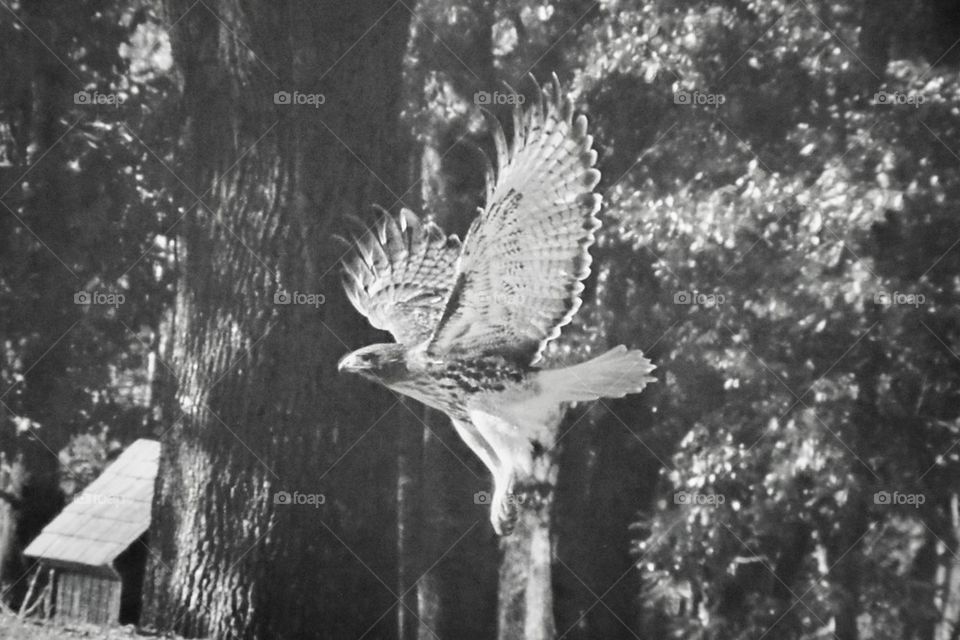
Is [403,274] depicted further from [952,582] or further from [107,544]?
[952,582]

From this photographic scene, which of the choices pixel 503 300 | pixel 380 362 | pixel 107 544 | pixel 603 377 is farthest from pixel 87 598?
pixel 603 377

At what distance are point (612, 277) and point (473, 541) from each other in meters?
0.77

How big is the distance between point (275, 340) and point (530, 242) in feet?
2.77

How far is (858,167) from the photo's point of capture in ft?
8.80

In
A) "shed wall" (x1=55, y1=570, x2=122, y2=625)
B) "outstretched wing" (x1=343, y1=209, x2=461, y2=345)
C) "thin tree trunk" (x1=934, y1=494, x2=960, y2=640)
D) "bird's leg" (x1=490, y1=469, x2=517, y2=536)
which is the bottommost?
"shed wall" (x1=55, y1=570, x2=122, y2=625)

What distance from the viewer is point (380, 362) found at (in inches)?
116

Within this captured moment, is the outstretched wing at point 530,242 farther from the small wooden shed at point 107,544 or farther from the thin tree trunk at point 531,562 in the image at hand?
the small wooden shed at point 107,544

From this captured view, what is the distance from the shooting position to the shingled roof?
3.22 m

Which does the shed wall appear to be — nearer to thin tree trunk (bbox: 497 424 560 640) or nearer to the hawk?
the hawk

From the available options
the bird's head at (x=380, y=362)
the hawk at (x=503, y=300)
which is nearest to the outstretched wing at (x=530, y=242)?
the hawk at (x=503, y=300)

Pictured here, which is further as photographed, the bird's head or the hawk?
the bird's head

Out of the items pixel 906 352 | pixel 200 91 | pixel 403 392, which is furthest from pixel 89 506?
pixel 906 352

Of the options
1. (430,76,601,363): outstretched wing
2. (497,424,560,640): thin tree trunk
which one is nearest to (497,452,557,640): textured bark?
(497,424,560,640): thin tree trunk

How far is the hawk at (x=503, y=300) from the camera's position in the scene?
8.84 ft
